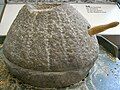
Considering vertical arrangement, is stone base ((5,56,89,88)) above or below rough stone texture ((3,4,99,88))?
below

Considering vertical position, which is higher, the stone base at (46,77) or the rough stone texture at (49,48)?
the rough stone texture at (49,48)

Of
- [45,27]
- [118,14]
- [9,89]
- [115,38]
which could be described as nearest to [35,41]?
[45,27]

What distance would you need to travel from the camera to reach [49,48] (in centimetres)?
66

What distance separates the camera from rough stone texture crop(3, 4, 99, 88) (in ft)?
2.18

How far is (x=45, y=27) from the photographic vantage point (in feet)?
2.21

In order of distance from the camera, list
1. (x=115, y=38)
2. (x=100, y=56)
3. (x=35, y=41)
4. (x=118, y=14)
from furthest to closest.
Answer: (x=118, y=14), (x=115, y=38), (x=100, y=56), (x=35, y=41)

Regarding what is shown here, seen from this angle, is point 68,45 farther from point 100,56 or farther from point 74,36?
A: point 100,56

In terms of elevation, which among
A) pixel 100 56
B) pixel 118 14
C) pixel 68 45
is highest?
pixel 68 45

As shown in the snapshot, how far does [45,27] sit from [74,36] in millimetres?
79

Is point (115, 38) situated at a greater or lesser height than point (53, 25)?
lesser

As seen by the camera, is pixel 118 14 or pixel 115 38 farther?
pixel 118 14

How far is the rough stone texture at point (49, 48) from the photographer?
664mm

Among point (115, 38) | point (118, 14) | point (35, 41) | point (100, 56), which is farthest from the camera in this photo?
point (118, 14)

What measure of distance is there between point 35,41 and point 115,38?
542 millimetres
